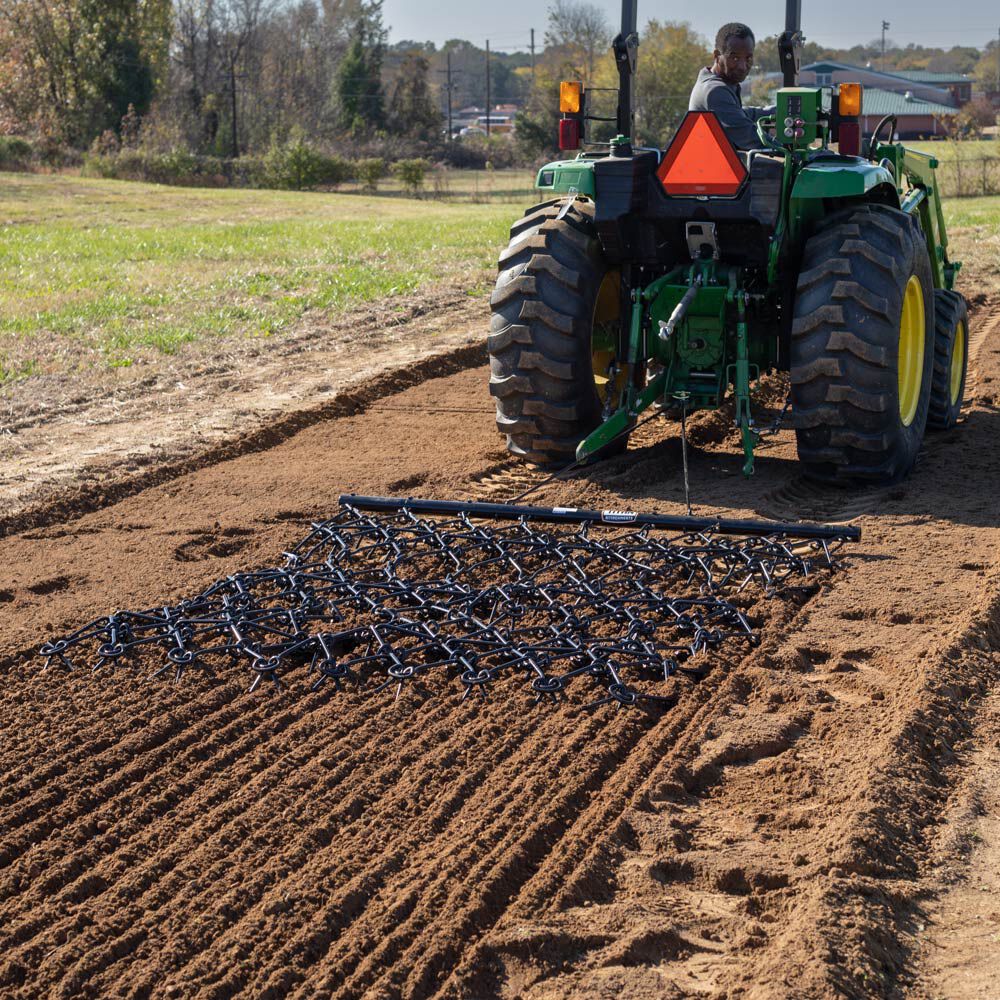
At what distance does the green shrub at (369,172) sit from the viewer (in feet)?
136

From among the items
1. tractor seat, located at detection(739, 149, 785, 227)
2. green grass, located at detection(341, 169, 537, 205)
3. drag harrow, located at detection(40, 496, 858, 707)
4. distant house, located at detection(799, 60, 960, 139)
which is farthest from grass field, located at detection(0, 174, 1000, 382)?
distant house, located at detection(799, 60, 960, 139)

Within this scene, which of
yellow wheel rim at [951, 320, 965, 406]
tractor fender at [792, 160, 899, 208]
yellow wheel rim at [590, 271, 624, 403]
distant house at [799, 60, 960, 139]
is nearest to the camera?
tractor fender at [792, 160, 899, 208]

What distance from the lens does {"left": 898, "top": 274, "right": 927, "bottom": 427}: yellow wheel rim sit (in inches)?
283

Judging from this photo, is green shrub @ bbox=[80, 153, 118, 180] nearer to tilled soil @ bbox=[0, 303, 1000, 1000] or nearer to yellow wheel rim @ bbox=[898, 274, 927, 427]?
yellow wheel rim @ bbox=[898, 274, 927, 427]

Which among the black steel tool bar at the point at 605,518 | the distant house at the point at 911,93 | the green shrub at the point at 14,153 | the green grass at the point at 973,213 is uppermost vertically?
the distant house at the point at 911,93

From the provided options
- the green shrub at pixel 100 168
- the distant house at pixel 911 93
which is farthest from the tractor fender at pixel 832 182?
the distant house at pixel 911 93

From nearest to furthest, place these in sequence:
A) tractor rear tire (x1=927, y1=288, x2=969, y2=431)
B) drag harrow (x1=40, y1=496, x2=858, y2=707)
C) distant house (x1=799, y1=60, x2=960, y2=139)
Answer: drag harrow (x1=40, y1=496, x2=858, y2=707), tractor rear tire (x1=927, y1=288, x2=969, y2=431), distant house (x1=799, y1=60, x2=960, y2=139)

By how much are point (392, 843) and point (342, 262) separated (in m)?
13.8

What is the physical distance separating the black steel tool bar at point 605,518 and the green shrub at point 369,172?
36.1 metres

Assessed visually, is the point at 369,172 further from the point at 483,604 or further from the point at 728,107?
the point at 483,604

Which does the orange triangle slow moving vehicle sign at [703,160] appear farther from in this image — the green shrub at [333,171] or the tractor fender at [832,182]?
the green shrub at [333,171]

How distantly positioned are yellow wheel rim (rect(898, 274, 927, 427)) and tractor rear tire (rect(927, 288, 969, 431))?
419mm

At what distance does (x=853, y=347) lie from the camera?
645 cm

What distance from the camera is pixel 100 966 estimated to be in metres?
3.12
